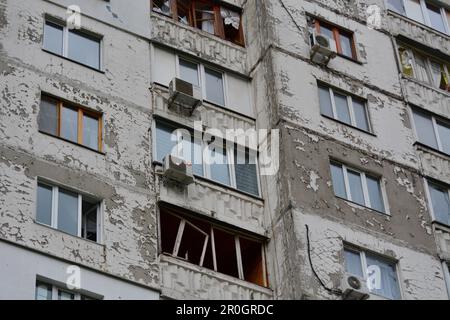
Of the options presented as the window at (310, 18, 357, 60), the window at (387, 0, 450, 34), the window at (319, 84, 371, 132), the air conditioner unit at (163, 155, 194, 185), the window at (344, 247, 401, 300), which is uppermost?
the window at (387, 0, 450, 34)

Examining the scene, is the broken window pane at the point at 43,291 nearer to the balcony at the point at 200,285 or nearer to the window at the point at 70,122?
the balcony at the point at 200,285

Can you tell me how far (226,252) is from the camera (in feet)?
72.7

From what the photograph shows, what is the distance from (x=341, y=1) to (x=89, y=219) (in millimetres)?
10295

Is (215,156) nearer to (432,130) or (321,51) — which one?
(321,51)

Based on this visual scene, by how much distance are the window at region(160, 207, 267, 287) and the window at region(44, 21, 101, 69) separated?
3.83 metres

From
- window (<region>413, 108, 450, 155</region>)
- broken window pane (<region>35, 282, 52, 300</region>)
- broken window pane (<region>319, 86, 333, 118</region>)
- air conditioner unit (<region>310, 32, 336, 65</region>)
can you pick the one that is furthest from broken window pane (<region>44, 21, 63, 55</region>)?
window (<region>413, 108, 450, 155</region>)

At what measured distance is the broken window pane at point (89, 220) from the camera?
2003 cm

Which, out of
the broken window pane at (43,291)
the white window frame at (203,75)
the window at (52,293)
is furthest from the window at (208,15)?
the broken window pane at (43,291)

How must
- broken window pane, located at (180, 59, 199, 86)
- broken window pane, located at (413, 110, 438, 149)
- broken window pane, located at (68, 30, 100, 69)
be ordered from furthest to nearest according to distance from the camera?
broken window pane, located at (413, 110, 438, 149)
broken window pane, located at (180, 59, 199, 86)
broken window pane, located at (68, 30, 100, 69)

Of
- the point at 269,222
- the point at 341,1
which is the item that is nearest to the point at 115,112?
the point at 269,222

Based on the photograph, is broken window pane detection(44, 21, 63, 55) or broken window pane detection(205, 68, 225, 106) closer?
broken window pane detection(44, 21, 63, 55)

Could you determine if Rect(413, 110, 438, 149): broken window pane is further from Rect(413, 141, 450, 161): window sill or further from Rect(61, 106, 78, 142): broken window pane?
Rect(61, 106, 78, 142): broken window pane

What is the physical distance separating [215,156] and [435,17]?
379 inches

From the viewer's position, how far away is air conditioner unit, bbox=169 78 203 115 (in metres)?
22.8
